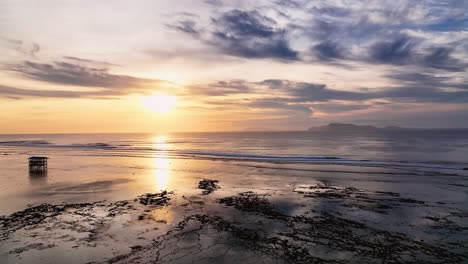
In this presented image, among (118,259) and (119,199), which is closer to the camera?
(118,259)

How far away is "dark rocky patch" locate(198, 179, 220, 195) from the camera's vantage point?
22219mm

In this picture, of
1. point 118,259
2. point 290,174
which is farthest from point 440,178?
point 118,259

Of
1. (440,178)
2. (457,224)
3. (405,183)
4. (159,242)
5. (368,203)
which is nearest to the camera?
(159,242)

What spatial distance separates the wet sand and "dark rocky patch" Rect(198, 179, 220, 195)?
6.70 ft

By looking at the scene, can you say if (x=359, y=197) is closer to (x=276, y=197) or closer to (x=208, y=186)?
(x=276, y=197)

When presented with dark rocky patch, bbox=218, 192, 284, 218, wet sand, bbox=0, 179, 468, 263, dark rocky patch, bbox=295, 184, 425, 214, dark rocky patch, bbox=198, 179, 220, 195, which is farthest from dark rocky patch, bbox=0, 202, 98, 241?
dark rocky patch, bbox=295, 184, 425, 214

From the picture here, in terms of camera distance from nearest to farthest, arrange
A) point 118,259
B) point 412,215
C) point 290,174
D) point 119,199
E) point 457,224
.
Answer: point 118,259 → point 457,224 → point 412,215 → point 119,199 → point 290,174

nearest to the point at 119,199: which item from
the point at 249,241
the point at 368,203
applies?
the point at 249,241

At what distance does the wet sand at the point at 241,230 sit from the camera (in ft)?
35.6

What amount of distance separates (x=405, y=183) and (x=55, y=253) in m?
25.3

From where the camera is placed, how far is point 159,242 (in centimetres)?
1208

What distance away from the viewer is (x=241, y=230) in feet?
44.3

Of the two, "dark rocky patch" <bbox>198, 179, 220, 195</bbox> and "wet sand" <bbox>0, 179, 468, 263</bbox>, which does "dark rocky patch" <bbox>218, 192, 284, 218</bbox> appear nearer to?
"wet sand" <bbox>0, 179, 468, 263</bbox>

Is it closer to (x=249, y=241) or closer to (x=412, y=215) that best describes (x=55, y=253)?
(x=249, y=241)
